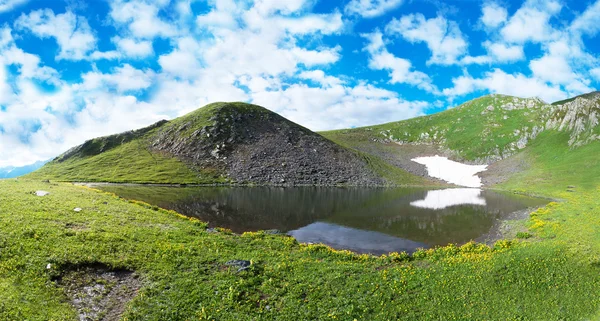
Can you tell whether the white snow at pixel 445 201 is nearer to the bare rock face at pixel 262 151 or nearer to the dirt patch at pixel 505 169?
the bare rock face at pixel 262 151

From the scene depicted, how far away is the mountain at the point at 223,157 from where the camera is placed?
130 m

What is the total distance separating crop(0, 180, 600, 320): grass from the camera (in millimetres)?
17953

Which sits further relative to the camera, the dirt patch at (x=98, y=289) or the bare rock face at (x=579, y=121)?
the bare rock face at (x=579, y=121)

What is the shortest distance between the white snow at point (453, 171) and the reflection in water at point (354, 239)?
118m

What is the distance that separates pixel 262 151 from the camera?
14750 cm

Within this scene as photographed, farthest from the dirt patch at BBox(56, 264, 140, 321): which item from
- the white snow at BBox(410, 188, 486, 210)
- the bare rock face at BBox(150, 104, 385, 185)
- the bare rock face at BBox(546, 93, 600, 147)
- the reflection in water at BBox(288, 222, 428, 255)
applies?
the bare rock face at BBox(546, 93, 600, 147)

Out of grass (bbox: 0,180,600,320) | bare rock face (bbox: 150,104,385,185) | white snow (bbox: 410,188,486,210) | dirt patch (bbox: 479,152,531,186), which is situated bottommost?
white snow (bbox: 410,188,486,210)

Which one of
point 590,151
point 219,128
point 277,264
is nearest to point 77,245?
point 277,264

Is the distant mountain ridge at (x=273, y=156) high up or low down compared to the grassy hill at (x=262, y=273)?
up

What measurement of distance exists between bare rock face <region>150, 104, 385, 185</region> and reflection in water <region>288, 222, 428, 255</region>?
8044 centimetres

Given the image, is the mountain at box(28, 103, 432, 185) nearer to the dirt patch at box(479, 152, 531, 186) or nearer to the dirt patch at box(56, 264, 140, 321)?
the dirt patch at box(479, 152, 531, 186)

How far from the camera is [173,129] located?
171500mm

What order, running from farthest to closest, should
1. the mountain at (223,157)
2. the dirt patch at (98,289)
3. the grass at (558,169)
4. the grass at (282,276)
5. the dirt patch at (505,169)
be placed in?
the dirt patch at (505,169) < the mountain at (223,157) < the grass at (558,169) < the grass at (282,276) < the dirt patch at (98,289)

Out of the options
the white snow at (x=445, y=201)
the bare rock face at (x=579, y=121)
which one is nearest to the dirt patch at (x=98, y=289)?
the white snow at (x=445, y=201)
